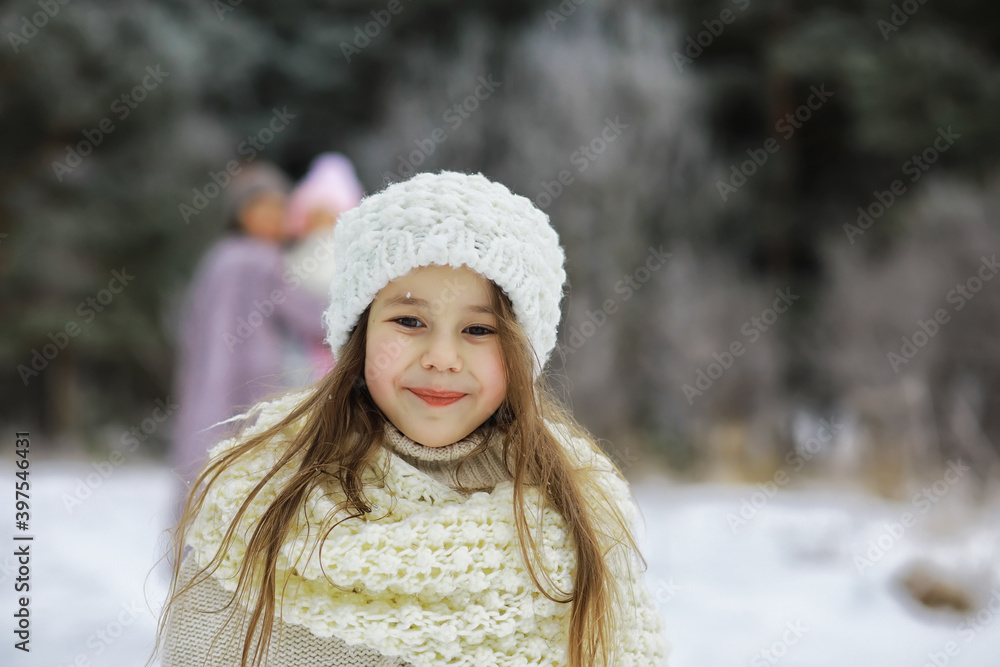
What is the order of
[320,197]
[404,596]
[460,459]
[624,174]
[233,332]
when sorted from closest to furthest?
[404,596] < [460,459] < [233,332] < [320,197] < [624,174]

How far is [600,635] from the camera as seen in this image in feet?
4.46

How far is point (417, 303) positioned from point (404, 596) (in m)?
0.45

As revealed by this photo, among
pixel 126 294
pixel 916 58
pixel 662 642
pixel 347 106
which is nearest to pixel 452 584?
pixel 662 642

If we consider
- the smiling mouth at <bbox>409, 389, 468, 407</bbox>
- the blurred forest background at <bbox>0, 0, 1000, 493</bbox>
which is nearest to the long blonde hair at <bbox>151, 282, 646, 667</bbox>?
the smiling mouth at <bbox>409, 389, 468, 407</bbox>

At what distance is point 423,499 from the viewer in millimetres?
1407

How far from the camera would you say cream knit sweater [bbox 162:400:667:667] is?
1.30m

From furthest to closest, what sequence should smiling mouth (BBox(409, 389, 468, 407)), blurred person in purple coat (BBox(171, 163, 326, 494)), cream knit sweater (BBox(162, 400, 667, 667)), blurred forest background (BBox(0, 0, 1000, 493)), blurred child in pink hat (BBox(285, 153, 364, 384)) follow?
blurred forest background (BBox(0, 0, 1000, 493))
blurred child in pink hat (BBox(285, 153, 364, 384))
blurred person in purple coat (BBox(171, 163, 326, 494))
smiling mouth (BBox(409, 389, 468, 407))
cream knit sweater (BBox(162, 400, 667, 667))

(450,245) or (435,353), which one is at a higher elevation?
(450,245)

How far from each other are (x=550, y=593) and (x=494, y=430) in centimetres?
30

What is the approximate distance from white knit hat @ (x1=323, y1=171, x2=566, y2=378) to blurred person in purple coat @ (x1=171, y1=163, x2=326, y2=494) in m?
1.81

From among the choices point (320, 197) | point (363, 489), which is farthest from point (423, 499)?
point (320, 197)

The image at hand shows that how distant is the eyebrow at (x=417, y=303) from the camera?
1.38m

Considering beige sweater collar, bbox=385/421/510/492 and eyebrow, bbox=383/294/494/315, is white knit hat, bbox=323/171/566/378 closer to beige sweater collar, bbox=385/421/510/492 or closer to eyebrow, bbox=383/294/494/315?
eyebrow, bbox=383/294/494/315

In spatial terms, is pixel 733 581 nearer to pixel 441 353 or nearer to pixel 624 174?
pixel 441 353
